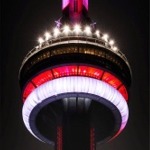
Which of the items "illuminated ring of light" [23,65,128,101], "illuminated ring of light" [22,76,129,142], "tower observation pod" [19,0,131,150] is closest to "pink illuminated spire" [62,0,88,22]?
"tower observation pod" [19,0,131,150]

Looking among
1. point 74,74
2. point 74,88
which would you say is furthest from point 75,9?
point 74,88

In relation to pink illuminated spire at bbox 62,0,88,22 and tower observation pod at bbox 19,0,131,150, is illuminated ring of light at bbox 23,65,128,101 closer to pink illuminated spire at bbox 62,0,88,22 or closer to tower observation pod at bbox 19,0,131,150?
tower observation pod at bbox 19,0,131,150

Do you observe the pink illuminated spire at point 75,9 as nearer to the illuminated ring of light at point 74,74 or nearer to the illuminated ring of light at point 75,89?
the illuminated ring of light at point 74,74

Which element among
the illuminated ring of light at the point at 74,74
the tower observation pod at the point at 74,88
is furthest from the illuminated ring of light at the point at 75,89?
the illuminated ring of light at the point at 74,74

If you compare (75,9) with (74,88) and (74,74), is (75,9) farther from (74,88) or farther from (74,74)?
(74,88)

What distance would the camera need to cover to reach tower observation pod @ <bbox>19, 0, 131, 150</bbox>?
59781 mm

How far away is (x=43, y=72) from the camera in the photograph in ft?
200

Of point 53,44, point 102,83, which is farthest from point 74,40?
point 102,83

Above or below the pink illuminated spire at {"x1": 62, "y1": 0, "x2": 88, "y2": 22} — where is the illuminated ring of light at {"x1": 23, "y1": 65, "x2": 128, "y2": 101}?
below

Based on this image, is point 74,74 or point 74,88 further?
point 74,74

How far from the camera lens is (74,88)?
5941cm

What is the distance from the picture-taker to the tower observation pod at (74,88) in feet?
196

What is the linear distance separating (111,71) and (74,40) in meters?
5.92

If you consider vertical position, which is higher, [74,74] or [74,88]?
[74,74]
